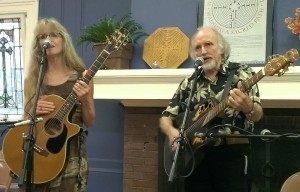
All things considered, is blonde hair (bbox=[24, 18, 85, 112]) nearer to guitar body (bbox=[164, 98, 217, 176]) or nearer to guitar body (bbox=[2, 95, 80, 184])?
guitar body (bbox=[2, 95, 80, 184])

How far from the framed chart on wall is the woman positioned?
4.48 feet

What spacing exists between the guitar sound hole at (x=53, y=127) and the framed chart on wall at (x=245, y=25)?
151cm

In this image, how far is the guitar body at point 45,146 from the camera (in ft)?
6.61

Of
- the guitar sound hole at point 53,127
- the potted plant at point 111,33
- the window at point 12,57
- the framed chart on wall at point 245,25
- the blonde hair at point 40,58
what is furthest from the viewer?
the window at point 12,57

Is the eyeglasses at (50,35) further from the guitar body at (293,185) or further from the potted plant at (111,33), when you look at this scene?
the guitar body at (293,185)

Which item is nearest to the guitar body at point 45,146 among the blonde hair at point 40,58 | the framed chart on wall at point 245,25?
the blonde hair at point 40,58

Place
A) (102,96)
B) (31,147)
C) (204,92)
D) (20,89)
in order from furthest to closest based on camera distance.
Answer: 1. (20,89)
2. (102,96)
3. (204,92)
4. (31,147)

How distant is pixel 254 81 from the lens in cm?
187

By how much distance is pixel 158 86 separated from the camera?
10.1 ft

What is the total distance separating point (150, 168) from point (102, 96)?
2.50 feet

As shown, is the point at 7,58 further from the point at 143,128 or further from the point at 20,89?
the point at 143,128

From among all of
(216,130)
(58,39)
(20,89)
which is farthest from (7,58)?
(216,130)

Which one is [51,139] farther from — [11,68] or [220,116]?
[11,68]

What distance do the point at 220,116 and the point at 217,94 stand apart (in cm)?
11
